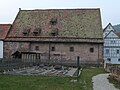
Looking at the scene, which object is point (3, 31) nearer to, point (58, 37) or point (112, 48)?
point (58, 37)

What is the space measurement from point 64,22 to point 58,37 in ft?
15.0

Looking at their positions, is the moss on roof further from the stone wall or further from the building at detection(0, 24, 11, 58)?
the stone wall

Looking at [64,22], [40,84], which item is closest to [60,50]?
[64,22]

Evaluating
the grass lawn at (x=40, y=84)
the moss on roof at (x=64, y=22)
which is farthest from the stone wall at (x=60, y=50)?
the grass lawn at (x=40, y=84)

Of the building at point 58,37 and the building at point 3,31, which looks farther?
the building at point 3,31

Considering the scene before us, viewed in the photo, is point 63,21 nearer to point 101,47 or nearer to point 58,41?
point 58,41

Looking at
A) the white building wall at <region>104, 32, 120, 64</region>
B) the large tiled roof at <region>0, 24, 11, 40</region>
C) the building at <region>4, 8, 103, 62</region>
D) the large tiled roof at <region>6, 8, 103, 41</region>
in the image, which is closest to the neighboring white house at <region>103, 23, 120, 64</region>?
the white building wall at <region>104, 32, 120, 64</region>

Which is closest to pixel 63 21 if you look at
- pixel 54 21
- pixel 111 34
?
pixel 54 21

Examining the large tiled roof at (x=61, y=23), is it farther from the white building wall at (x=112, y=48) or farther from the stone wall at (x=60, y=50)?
the white building wall at (x=112, y=48)

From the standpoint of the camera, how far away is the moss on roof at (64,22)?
181 ft

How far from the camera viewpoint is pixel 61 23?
57.6 m

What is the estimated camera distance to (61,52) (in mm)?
54531

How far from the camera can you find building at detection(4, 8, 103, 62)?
53562mm

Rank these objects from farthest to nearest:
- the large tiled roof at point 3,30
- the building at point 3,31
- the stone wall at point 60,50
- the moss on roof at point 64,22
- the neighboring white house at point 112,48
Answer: the neighboring white house at point 112,48 < the large tiled roof at point 3,30 < the building at point 3,31 < the moss on roof at point 64,22 < the stone wall at point 60,50
